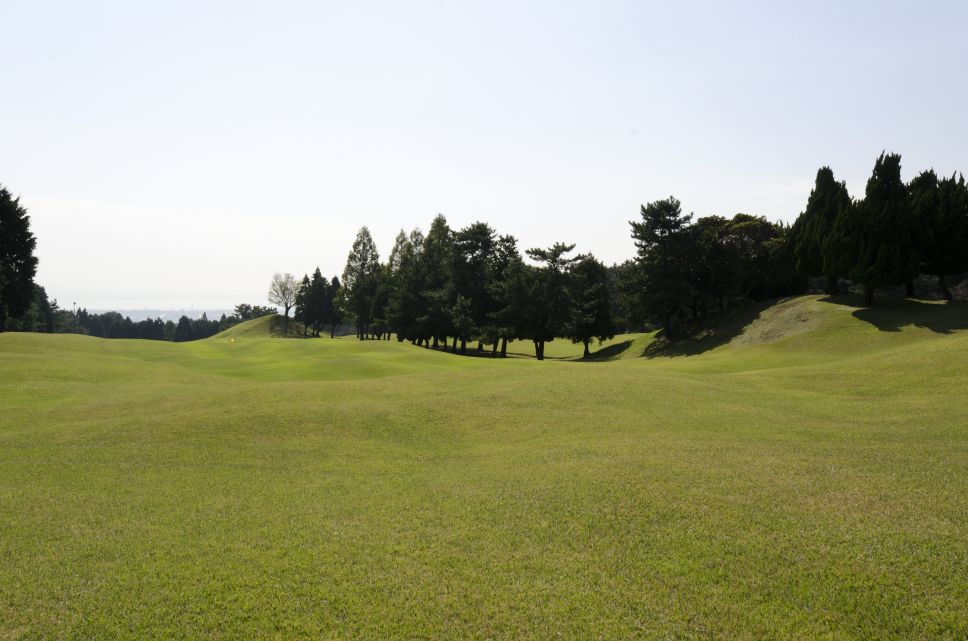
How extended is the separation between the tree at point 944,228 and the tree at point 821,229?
22.9ft

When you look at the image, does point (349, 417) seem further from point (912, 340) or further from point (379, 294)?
point (379, 294)

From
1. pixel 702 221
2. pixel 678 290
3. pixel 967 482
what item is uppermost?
pixel 702 221

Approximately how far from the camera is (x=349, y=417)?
2334 cm

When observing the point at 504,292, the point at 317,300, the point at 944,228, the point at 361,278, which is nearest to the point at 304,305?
the point at 317,300

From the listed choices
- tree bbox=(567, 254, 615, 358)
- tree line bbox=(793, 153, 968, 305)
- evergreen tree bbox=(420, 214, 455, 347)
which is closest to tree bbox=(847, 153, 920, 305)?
tree line bbox=(793, 153, 968, 305)

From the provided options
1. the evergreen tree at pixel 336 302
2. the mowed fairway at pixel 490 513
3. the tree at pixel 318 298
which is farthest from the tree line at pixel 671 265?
the tree at pixel 318 298

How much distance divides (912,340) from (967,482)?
38616 mm

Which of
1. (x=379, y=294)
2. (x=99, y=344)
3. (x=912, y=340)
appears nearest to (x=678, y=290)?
(x=912, y=340)

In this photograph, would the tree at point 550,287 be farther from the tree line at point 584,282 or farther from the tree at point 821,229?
the tree at point 821,229

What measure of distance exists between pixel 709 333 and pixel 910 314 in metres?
20.5

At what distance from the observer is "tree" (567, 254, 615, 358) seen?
7088 cm

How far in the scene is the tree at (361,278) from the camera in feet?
345

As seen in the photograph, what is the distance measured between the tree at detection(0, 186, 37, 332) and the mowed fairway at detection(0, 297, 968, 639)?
66536 millimetres

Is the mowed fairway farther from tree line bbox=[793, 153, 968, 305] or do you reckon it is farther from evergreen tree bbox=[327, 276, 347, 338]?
evergreen tree bbox=[327, 276, 347, 338]
